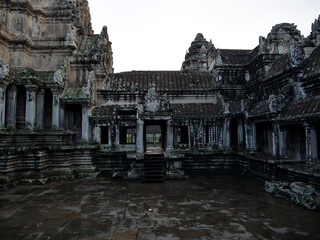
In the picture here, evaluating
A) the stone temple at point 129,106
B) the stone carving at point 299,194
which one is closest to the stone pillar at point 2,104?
the stone temple at point 129,106

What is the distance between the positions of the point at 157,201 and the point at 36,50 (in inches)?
558

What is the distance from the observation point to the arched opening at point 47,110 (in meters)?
17.3

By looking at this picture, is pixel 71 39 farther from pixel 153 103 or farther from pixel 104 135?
pixel 153 103

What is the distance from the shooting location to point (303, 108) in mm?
11625

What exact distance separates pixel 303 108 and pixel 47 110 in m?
15.6

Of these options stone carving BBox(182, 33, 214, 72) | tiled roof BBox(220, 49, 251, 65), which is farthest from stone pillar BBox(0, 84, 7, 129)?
stone carving BBox(182, 33, 214, 72)

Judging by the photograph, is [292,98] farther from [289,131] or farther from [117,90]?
[117,90]

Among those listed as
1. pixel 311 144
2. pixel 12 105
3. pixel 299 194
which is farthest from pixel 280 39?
pixel 12 105

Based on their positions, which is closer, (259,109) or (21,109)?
(259,109)

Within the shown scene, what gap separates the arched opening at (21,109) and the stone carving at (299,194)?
15060 millimetres

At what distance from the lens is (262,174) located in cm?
1402

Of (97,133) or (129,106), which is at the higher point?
(129,106)

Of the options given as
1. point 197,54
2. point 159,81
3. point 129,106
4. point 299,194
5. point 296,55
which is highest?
point 197,54

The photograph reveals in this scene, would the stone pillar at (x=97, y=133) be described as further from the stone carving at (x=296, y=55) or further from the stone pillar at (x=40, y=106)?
the stone carving at (x=296, y=55)
